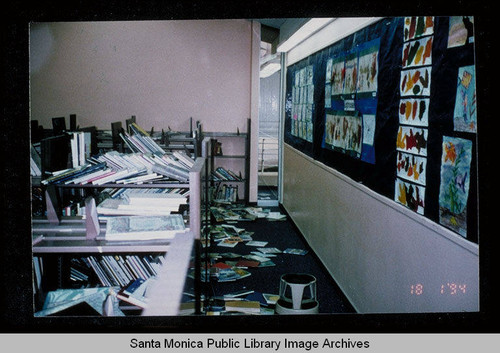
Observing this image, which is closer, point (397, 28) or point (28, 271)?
point (28, 271)

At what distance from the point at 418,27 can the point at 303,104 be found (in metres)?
3.06

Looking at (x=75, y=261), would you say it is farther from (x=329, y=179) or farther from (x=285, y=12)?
(x=329, y=179)

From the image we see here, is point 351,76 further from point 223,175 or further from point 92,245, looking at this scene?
point 223,175

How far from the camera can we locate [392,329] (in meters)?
1.60

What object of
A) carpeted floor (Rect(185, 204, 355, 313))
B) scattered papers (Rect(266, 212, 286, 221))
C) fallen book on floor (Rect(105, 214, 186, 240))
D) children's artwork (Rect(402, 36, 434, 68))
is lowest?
carpeted floor (Rect(185, 204, 355, 313))

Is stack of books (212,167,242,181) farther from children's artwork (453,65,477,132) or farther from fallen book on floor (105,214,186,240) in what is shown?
children's artwork (453,65,477,132)

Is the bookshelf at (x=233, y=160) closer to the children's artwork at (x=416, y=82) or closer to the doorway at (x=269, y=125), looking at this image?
the doorway at (x=269, y=125)

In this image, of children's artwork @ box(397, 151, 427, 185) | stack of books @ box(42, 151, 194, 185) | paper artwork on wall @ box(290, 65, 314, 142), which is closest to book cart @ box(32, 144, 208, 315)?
stack of books @ box(42, 151, 194, 185)

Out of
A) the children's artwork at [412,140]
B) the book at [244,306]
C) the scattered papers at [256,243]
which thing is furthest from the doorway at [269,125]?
the children's artwork at [412,140]

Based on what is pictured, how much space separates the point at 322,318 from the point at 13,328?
3.41 feet

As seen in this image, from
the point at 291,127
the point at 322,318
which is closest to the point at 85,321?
the point at 322,318

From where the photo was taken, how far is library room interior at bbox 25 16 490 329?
189cm

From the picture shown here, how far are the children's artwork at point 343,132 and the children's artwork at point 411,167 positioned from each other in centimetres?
73

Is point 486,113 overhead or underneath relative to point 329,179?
overhead
